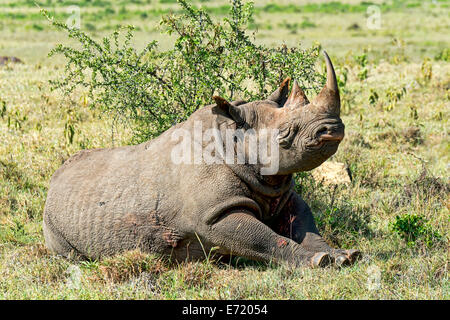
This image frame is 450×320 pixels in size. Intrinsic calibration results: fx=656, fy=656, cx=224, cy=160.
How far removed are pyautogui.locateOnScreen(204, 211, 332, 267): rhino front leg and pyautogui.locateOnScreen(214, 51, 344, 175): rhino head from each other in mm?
557

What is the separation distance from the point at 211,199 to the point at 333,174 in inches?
143

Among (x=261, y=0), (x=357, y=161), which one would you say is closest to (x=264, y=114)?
(x=357, y=161)

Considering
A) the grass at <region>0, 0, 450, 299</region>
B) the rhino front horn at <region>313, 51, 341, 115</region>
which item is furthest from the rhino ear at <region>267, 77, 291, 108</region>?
the grass at <region>0, 0, 450, 299</region>

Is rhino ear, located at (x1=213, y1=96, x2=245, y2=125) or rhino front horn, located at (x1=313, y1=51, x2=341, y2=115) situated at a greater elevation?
rhino front horn, located at (x1=313, y1=51, x2=341, y2=115)

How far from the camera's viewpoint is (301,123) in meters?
5.61

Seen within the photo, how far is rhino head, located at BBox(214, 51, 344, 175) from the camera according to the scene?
5.47 m

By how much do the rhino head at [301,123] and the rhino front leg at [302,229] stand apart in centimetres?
70

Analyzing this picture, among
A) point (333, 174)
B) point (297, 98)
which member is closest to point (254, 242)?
point (297, 98)

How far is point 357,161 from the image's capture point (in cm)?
991

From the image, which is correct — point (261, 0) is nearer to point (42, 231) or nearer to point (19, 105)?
point (19, 105)

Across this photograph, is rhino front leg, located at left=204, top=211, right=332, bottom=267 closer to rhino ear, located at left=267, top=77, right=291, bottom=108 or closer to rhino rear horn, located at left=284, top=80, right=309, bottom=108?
rhino rear horn, located at left=284, top=80, right=309, bottom=108

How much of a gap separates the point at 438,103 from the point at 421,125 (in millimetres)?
2201

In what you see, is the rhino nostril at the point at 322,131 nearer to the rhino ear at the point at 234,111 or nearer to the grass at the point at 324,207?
the rhino ear at the point at 234,111

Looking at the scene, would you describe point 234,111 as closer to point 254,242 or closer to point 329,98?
point 329,98
